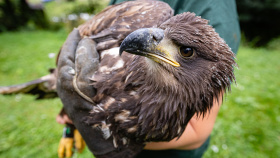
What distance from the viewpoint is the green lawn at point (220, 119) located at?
4.00 metres

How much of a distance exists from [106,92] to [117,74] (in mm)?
157

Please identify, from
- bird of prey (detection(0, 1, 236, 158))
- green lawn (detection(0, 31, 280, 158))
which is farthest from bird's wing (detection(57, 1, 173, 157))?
green lawn (detection(0, 31, 280, 158))

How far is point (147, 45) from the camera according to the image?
50.7 inches

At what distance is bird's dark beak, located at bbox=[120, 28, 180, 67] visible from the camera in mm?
1257

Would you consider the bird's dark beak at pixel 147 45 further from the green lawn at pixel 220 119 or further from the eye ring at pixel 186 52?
the green lawn at pixel 220 119

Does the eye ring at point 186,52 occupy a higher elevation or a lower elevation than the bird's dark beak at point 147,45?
lower

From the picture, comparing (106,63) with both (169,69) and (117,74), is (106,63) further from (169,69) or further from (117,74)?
(169,69)

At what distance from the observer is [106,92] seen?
160 cm

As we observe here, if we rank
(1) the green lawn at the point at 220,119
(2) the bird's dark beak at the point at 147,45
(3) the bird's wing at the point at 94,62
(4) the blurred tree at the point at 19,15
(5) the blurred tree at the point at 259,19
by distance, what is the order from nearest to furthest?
1. (2) the bird's dark beak at the point at 147,45
2. (3) the bird's wing at the point at 94,62
3. (1) the green lawn at the point at 220,119
4. (5) the blurred tree at the point at 259,19
5. (4) the blurred tree at the point at 19,15

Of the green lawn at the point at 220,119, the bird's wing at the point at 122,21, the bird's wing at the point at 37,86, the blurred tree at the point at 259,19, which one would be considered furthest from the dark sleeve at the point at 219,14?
the blurred tree at the point at 259,19

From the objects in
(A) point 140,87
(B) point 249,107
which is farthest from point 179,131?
(B) point 249,107

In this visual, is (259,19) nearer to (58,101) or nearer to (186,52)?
(58,101)

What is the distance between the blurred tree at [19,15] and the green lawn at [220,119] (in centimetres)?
411

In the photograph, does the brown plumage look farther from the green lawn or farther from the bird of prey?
the green lawn
